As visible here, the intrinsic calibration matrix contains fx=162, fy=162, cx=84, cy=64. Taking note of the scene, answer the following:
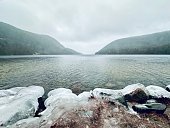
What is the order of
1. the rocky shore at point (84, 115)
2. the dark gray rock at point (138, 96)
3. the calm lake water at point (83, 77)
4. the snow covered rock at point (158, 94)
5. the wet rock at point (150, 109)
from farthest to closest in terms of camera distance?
the calm lake water at point (83, 77)
the snow covered rock at point (158, 94)
the dark gray rock at point (138, 96)
the wet rock at point (150, 109)
the rocky shore at point (84, 115)

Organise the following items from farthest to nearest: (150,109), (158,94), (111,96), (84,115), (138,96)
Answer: (158,94) < (138,96) < (111,96) < (150,109) < (84,115)

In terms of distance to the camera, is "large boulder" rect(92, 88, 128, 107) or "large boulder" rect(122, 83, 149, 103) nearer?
"large boulder" rect(92, 88, 128, 107)

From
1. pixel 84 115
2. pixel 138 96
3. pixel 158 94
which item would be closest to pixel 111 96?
pixel 138 96

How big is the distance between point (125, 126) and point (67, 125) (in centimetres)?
425

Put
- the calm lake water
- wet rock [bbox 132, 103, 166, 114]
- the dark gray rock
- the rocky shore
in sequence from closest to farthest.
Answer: the rocky shore → wet rock [bbox 132, 103, 166, 114] → the dark gray rock → the calm lake water

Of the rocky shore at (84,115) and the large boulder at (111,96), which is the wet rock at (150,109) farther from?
the large boulder at (111,96)

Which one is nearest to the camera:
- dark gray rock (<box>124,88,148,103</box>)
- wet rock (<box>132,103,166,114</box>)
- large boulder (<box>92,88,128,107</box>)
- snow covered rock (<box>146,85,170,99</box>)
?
wet rock (<box>132,103,166,114</box>)

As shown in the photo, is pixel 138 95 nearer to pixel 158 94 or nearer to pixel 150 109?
pixel 158 94

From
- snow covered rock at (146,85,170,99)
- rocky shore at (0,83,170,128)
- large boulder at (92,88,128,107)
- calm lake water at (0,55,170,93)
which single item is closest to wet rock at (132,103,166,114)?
rocky shore at (0,83,170,128)

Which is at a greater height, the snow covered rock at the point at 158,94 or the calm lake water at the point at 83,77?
the snow covered rock at the point at 158,94

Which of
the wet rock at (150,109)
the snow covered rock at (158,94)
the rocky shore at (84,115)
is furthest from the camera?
the snow covered rock at (158,94)

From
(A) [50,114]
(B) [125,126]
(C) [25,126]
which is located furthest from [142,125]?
(C) [25,126]

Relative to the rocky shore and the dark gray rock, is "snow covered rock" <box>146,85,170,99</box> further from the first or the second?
the rocky shore

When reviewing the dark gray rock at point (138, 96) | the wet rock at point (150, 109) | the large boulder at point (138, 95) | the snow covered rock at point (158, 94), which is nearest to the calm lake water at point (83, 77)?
the snow covered rock at point (158, 94)
